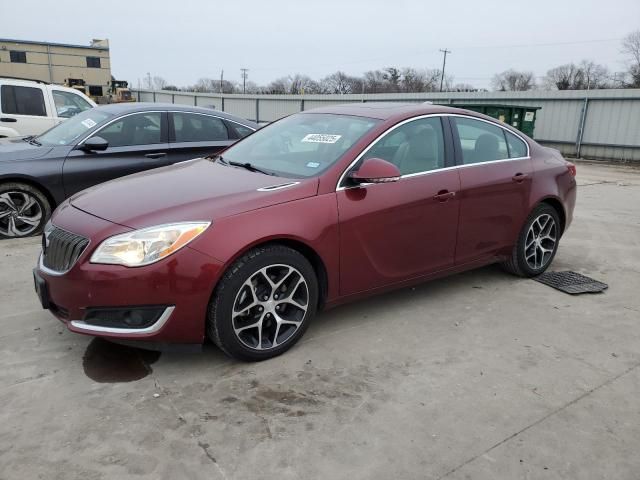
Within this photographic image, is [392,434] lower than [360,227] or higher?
lower

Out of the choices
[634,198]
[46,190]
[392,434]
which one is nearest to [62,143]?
[46,190]

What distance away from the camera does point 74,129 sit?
6.30m

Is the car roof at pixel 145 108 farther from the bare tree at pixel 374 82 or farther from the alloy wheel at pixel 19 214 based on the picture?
the bare tree at pixel 374 82

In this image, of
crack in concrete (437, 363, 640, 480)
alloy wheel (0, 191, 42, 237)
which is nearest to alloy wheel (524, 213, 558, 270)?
crack in concrete (437, 363, 640, 480)

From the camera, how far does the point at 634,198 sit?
9766mm

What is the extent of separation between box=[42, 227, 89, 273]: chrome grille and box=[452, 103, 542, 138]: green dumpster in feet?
50.7

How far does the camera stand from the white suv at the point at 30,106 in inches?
322

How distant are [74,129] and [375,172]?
449cm

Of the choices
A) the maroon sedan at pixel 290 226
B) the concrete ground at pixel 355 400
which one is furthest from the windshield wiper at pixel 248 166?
the concrete ground at pixel 355 400

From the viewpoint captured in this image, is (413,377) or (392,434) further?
(413,377)

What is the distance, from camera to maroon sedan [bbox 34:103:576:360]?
2918 millimetres

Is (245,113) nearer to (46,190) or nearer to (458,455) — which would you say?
(46,190)

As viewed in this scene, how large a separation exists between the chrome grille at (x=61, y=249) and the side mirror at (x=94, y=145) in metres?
2.76

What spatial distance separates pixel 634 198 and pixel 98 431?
1012cm
